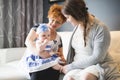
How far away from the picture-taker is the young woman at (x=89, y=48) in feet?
5.82

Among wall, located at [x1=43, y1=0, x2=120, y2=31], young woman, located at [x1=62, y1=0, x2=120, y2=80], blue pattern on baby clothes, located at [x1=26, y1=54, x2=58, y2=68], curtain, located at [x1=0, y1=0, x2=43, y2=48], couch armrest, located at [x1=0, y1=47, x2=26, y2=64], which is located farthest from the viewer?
curtain, located at [x1=0, y1=0, x2=43, y2=48]

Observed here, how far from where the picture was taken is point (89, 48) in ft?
6.23

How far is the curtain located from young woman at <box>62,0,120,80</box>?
1.61 metres

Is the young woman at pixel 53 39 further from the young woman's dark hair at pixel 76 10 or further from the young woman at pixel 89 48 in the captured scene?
the young woman's dark hair at pixel 76 10

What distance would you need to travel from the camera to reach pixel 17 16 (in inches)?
132

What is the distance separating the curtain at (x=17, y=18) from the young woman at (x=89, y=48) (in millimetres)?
1606

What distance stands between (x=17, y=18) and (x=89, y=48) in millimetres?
1767

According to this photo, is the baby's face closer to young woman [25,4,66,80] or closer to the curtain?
young woman [25,4,66,80]

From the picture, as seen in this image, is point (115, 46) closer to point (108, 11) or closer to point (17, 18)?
point (108, 11)

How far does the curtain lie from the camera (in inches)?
129

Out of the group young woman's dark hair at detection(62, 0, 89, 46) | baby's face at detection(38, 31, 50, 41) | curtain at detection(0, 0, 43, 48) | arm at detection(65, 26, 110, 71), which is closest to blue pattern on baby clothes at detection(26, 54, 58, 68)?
baby's face at detection(38, 31, 50, 41)

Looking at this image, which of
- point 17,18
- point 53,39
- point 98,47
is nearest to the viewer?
point 98,47

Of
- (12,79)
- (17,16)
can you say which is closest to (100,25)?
(12,79)

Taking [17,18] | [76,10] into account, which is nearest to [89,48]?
[76,10]
